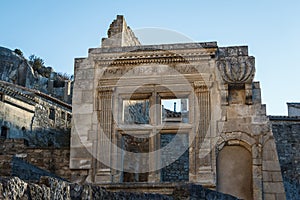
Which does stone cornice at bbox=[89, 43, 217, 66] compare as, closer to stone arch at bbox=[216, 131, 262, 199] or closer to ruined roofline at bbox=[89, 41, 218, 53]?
ruined roofline at bbox=[89, 41, 218, 53]

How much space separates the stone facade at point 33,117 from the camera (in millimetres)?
20953

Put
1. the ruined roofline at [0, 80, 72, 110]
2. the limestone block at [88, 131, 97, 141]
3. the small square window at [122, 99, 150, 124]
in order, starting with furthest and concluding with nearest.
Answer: the ruined roofline at [0, 80, 72, 110], the small square window at [122, 99, 150, 124], the limestone block at [88, 131, 97, 141]

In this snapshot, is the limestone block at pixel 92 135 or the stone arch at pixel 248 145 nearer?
the stone arch at pixel 248 145

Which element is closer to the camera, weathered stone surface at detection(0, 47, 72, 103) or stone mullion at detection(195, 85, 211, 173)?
stone mullion at detection(195, 85, 211, 173)

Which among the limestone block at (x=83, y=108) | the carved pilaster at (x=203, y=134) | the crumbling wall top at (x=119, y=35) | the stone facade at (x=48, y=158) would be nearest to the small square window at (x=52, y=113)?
the crumbling wall top at (x=119, y=35)

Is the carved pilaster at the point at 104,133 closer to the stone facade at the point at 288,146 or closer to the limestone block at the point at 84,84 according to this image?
the limestone block at the point at 84,84

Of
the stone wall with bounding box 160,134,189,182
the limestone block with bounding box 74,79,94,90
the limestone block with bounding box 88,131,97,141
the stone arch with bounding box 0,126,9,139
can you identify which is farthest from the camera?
the stone arch with bounding box 0,126,9,139

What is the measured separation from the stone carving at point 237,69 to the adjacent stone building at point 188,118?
2 centimetres

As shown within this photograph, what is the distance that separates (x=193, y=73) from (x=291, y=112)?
16206 millimetres

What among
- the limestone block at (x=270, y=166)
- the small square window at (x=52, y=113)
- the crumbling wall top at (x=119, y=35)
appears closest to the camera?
the limestone block at (x=270, y=166)

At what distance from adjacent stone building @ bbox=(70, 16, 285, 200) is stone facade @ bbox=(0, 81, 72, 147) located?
10.8 metres

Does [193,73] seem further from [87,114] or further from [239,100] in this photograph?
[87,114]

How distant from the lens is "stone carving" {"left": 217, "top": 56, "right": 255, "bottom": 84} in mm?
9648

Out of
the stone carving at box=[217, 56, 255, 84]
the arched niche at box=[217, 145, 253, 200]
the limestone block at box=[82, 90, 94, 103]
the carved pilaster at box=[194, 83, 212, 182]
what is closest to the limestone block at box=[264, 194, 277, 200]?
the arched niche at box=[217, 145, 253, 200]
